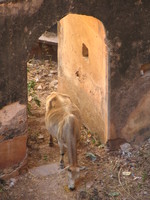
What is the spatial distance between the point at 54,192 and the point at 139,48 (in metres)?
3.15

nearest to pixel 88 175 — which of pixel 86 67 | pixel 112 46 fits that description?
pixel 86 67

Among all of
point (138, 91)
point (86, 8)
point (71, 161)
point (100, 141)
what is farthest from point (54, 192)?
point (86, 8)

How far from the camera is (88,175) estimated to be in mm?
10797

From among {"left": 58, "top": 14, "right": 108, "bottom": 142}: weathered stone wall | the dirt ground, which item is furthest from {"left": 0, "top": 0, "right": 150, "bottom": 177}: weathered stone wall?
the dirt ground

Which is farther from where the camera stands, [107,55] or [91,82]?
[91,82]

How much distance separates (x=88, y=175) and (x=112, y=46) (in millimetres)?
2471

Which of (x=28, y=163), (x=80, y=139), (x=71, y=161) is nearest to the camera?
(x=71, y=161)

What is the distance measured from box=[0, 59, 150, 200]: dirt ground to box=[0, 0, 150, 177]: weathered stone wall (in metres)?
0.49

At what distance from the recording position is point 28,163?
11086 mm

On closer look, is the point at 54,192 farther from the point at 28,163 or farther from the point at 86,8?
the point at 86,8

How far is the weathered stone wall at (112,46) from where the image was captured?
965 cm

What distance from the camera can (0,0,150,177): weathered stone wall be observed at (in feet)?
31.7

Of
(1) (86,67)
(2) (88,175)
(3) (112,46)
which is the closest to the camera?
(3) (112,46)

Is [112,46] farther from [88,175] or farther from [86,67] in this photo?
[88,175]
